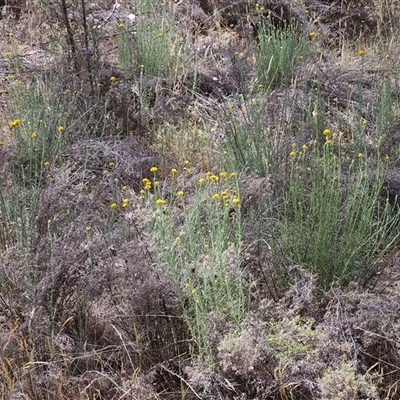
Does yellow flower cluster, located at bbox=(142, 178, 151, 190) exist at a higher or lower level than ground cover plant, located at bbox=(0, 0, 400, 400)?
higher

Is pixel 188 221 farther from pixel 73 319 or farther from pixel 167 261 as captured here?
pixel 73 319

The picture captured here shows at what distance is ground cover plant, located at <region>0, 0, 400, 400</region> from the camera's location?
8.99ft

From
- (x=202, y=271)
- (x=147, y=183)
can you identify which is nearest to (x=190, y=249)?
(x=202, y=271)

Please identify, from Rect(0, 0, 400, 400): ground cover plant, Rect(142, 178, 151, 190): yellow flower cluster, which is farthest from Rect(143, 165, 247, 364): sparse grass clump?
Rect(142, 178, 151, 190): yellow flower cluster

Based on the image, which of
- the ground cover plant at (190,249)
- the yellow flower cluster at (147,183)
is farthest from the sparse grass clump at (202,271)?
the yellow flower cluster at (147,183)

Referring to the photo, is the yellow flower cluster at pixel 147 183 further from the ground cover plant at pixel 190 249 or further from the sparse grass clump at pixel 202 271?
A: the sparse grass clump at pixel 202 271

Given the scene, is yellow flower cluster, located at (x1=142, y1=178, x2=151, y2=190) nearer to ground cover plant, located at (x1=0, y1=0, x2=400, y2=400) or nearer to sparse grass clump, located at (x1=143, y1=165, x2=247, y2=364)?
ground cover plant, located at (x1=0, y1=0, x2=400, y2=400)

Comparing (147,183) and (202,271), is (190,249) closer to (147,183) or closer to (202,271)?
(202,271)

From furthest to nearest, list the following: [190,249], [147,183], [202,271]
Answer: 1. [147,183]
2. [190,249]
3. [202,271]

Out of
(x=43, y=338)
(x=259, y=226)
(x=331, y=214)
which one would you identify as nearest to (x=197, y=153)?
(x=259, y=226)

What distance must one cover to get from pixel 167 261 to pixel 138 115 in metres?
2.01

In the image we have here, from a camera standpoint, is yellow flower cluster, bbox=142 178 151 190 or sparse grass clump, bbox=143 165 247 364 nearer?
sparse grass clump, bbox=143 165 247 364

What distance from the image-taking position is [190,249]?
3.06m

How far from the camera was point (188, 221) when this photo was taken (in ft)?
9.98
